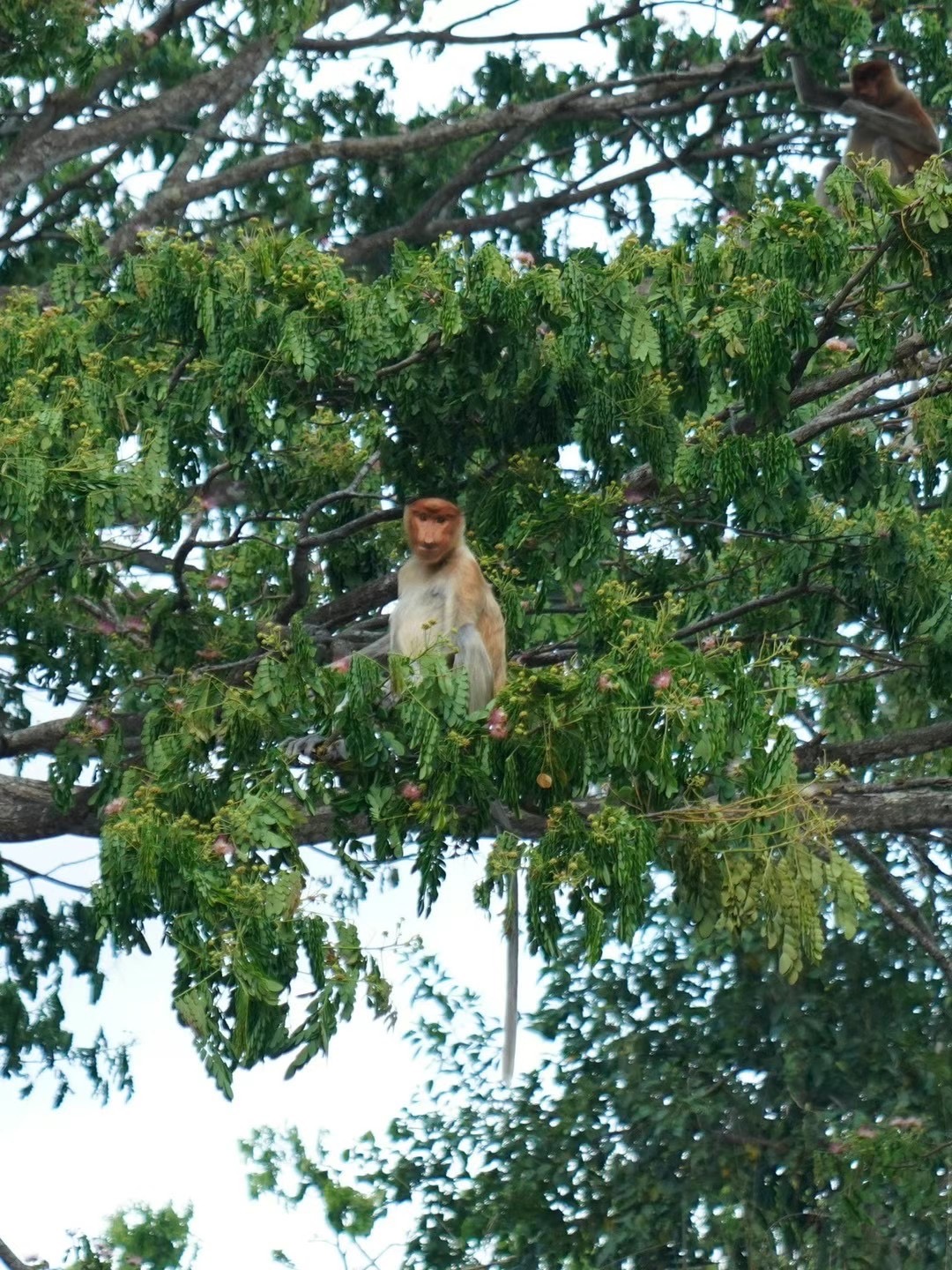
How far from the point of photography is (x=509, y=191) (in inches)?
497

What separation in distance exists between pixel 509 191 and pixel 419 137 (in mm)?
1399

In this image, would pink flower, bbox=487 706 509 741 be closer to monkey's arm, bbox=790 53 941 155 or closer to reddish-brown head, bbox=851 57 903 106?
monkey's arm, bbox=790 53 941 155

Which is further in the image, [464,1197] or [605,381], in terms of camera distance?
[464,1197]

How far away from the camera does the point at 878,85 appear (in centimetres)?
1155

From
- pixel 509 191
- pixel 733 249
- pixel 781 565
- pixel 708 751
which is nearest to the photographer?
pixel 708 751

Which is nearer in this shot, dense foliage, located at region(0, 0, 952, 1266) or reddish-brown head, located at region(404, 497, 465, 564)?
dense foliage, located at region(0, 0, 952, 1266)

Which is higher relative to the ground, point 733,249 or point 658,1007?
point 733,249

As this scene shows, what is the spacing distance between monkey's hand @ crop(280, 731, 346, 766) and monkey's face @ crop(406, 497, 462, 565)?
1.44m

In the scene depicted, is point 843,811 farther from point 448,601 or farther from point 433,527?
point 433,527

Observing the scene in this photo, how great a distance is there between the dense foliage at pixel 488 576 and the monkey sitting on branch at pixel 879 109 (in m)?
0.84

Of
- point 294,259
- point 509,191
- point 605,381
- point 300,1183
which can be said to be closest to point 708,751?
point 605,381

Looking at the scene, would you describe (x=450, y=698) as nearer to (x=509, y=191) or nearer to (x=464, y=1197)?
(x=464, y=1197)

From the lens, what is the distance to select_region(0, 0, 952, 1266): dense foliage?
552 cm

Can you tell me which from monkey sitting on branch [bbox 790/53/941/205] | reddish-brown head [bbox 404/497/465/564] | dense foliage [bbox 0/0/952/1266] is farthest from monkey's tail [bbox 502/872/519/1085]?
monkey sitting on branch [bbox 790/53/941/205]
